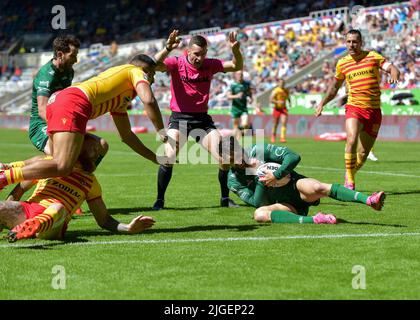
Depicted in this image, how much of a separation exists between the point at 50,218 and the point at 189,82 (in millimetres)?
4313

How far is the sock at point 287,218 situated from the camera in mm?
9266

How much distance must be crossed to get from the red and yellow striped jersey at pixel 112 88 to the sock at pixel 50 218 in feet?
3.61

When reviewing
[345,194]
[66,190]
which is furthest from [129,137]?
[345,194]

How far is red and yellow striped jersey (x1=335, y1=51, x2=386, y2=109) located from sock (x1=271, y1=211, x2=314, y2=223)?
4534mm

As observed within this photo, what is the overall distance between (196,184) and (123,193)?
6.62 ft

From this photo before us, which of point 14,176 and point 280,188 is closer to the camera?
point 14,176

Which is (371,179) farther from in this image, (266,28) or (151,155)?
(266,28)

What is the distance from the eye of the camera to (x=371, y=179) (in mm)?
15508

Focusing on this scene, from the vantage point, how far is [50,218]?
768cm

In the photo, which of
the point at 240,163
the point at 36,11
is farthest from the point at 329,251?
the point at 36,11

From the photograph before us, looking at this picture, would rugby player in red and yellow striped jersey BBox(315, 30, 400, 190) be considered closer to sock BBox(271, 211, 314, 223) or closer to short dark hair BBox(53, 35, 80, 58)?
sock BBox(271, 211, 314, 223)

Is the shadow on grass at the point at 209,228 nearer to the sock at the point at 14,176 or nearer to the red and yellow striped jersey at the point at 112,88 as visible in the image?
the red and yellow striped jersey at the point at 112,88

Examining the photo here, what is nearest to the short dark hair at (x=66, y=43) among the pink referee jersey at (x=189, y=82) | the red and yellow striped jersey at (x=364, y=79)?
the pink referee jersey at (x=189, y=82)

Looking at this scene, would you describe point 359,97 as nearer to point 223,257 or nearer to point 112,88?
point 112,88
